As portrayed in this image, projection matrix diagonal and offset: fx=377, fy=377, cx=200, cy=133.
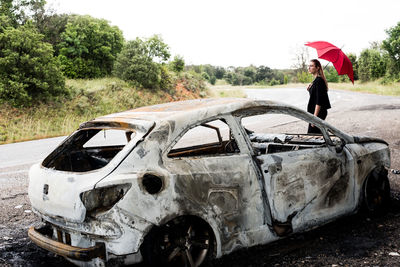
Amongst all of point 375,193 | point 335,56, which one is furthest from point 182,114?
point 335,56

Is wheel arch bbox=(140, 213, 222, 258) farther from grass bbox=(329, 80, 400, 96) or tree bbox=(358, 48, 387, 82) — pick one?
tree bbox=(358, 48, 387, 82)

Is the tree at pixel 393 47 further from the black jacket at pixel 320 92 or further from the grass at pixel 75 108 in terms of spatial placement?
the black jacket at pixel 320 92

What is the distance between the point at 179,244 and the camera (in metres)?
3.14

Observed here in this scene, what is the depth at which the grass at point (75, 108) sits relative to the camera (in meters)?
17.8

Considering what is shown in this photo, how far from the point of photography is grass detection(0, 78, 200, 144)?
17752 mm

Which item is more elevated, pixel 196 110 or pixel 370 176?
pixel 196 110

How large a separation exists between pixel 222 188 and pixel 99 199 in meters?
1.06

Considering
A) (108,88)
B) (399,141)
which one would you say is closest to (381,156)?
(399,141)

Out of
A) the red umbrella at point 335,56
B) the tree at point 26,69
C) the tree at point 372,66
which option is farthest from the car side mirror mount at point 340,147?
the tree at point 372,66

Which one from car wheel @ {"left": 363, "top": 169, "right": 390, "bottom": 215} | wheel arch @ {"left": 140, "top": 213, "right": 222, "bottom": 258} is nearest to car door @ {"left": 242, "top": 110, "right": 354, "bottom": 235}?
car wheel @ {"left": 363, "top": 169, "right": 390, "bottom": 215}

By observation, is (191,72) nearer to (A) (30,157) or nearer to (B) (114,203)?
(A) (30,157)

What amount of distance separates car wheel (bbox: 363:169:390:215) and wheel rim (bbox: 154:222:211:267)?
234 centimetres

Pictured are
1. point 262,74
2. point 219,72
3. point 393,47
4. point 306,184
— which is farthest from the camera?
point 219,72

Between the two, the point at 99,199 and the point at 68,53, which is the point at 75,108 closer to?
the point at 68,53
